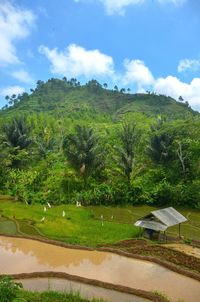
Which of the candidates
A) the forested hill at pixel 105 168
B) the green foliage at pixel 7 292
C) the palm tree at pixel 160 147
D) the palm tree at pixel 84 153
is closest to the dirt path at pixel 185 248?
the green foliage at pixel 7 292

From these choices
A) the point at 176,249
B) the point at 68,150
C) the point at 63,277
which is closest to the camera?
the point at 63,277

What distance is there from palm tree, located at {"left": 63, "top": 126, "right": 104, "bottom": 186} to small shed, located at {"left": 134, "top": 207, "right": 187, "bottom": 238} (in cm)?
1190

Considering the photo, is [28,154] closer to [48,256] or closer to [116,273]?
[48,256]

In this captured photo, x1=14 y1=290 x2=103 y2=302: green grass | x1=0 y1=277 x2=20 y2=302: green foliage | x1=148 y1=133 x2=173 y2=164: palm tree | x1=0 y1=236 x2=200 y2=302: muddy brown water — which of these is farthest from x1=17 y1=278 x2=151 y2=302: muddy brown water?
x1=148 y1=133 x2=173 y2=164: palm tree

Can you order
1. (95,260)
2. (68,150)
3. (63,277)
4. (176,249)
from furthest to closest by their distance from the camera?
(68,150)
(176,249)
(95,260)
(63,277)

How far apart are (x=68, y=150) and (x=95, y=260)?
1652cm

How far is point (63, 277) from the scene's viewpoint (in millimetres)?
14539

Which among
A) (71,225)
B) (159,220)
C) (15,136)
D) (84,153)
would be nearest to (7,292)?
(159,220)

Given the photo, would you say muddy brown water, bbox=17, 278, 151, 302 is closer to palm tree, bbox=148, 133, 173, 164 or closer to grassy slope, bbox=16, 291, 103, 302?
grassy slope, bbox=16, 291, 103, 302

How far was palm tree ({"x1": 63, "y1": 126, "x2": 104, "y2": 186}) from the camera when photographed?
32.2 m

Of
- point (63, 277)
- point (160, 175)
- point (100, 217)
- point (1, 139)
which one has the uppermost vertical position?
point (1, 139)

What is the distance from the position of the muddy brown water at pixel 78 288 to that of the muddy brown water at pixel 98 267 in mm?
944

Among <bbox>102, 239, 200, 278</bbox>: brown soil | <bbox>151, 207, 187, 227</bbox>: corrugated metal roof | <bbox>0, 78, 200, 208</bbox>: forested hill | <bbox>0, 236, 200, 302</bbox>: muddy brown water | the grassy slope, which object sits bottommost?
the grassy slope

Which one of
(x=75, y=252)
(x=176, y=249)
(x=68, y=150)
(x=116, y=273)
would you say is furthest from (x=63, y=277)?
(x=68, y=150)
